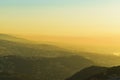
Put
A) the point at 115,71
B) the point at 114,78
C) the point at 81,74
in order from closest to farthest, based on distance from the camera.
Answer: the point at 114,78, the point at 115,71, the point at 81,74

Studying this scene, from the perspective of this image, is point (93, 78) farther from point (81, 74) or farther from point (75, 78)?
point (81, 74)

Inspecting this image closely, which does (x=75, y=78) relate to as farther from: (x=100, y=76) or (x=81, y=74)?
(x=100, y=76)

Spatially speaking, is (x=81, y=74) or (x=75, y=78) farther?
(x=81, y=74)

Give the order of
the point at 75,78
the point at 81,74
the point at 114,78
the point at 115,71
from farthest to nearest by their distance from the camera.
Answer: the point at 81,74
the point at 75,78
the point at 115,71
the point at 114,78

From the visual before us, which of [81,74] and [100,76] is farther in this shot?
[81,74]

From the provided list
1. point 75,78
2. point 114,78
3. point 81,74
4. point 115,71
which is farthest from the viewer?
point 81,74

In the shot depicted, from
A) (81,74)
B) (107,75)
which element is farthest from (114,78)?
(81,74)

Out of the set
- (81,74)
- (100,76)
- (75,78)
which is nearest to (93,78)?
(100,76)

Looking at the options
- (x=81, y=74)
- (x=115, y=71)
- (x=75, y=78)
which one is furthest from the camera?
(x=81, y=74)
